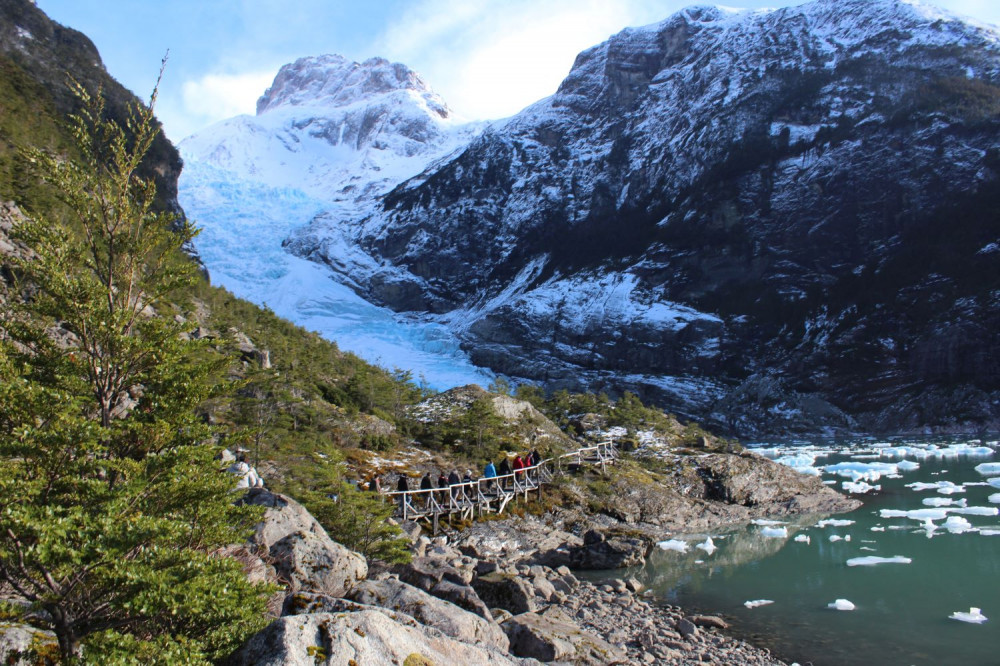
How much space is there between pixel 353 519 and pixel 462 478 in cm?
1236

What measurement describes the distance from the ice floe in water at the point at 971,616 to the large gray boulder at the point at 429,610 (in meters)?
12.3

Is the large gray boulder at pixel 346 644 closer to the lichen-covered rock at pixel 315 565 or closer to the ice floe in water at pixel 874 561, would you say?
the lichen-covered rock at pixel 315 565

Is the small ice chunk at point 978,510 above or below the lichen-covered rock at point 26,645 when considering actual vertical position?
below

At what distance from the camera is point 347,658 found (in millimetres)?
5266

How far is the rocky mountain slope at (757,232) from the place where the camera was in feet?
276

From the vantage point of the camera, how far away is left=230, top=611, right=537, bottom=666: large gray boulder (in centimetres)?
509

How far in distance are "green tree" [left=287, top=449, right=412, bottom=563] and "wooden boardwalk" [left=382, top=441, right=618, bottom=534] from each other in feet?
16.4

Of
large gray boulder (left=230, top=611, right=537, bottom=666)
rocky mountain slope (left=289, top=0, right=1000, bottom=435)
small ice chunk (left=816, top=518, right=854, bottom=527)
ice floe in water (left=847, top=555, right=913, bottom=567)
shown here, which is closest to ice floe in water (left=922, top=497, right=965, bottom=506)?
small ice chunk (left=816, top=518, right=854, bottom=527)

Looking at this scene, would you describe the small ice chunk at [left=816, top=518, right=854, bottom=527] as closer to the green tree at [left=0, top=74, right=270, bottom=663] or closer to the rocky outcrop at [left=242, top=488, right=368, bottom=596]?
the rocky outcrop at [left=242, top=488, right=368, bottom=596]

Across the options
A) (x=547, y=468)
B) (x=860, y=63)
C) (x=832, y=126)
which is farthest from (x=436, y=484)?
(x=860, y=63)

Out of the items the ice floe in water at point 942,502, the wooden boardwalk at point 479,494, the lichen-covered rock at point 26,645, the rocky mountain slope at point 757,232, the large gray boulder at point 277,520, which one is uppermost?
the rocky mountain slope at point 757,232

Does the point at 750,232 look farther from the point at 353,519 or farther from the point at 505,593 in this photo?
the point at 353,519

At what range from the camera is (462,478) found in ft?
85.0

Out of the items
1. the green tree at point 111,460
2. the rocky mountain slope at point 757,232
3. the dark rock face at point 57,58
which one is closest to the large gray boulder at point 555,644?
the green tree at point 111,460
